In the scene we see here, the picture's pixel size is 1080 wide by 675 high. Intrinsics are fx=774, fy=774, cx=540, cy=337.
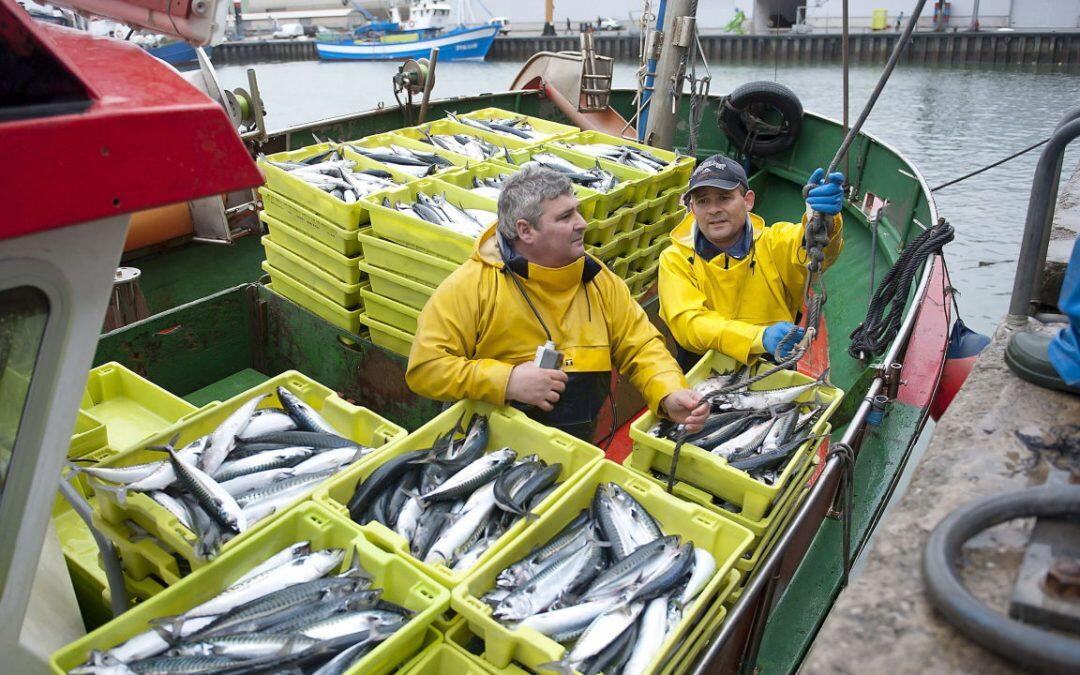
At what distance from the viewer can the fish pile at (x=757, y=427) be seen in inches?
120

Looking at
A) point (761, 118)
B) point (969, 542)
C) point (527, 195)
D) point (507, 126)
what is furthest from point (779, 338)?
point (761, 118)

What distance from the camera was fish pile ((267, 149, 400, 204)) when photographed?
16.1 ft

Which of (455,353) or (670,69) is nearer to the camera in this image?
(455,353)

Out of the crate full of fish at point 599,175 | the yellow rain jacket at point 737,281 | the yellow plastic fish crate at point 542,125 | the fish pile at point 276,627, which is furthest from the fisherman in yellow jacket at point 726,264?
the yellow plastic fish crate at point 542,125

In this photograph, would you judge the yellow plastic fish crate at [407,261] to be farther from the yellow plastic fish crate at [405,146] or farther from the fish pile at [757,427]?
the fish pile at [757,427]

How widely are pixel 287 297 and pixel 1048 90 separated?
2802 cm

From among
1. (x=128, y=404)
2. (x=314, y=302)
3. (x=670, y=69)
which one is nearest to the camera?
(x=128, y=404)

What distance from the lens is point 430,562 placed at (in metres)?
2.50

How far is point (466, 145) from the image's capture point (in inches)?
245

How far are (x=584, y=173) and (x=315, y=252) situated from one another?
1837 millimetres

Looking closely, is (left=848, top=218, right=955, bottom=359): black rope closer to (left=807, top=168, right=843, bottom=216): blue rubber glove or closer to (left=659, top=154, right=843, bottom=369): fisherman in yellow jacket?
(left=659, top=154, right=843, bottom=369): fisherman in yellow jacket

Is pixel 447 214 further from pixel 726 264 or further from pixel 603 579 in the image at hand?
pixel 603 579

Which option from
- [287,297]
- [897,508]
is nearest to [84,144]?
[897,508]

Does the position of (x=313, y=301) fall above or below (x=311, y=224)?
below
